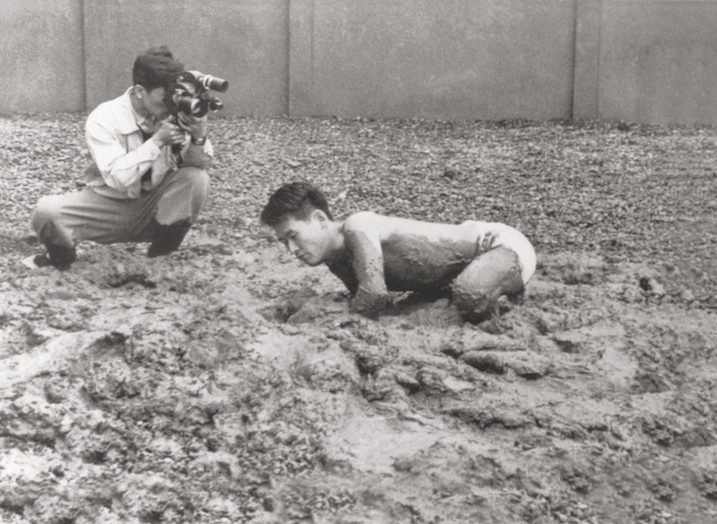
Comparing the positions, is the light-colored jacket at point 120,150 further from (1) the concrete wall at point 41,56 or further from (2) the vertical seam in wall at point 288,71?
(1) the concrete wall at point 41,56

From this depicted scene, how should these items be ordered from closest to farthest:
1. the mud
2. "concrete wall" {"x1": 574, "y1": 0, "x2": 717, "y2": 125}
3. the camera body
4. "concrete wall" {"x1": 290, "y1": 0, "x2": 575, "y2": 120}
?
1. the mud
2. the camera body
3. "concrete wall" {"x1": 574, "y1": 0, "x2": 717, "y2": 125}
4. "concrete wall" {"x1": 290, "y1": 0, "x2": 575, "y2": 120}

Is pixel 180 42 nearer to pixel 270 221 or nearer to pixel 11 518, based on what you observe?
pixel 270 221

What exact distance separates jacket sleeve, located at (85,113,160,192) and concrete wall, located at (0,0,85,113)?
400 cm

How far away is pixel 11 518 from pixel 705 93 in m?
6.07

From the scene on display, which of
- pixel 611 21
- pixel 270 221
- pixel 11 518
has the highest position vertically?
pixel 611 21

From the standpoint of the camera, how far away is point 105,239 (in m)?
4.76

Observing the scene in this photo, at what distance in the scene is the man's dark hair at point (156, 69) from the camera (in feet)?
14.4

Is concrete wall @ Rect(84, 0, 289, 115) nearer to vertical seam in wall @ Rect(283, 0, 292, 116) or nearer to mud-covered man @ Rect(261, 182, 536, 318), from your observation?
vertical seam in wall @ Rect(283, 0, 292, 116)

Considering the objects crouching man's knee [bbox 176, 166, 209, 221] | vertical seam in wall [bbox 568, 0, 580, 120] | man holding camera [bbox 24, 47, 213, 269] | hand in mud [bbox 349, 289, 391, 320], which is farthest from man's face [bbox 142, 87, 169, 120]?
vertical seam in wall [bbox 568, 0, 580, 120]

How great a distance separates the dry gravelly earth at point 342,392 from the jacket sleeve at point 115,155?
0.39 metres

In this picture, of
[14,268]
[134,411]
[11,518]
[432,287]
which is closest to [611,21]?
[432,287]

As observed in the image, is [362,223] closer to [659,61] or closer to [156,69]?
[156,69]

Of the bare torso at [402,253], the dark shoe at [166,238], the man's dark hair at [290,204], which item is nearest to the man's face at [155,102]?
the dark shoe at [166,238]

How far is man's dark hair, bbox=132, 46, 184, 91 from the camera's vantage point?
14.4 feet
